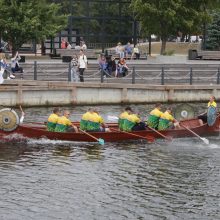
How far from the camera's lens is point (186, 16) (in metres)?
53.4

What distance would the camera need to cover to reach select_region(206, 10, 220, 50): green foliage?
61869mm

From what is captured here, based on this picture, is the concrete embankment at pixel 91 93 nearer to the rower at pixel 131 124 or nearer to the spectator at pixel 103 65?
the spectator at pixel 103 65

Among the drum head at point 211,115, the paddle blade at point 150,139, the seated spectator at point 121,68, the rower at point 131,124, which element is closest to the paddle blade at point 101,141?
the rower at point 131,124

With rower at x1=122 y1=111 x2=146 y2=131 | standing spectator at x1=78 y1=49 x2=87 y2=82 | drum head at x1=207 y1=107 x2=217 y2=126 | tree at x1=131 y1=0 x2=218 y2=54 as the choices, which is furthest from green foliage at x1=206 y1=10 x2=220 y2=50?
rower at x1=122 y1=111 x2=146 y2=131

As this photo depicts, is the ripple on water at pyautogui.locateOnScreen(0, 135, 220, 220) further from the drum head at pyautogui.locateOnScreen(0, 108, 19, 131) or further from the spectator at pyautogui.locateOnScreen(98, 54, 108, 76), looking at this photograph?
the spectator at pyautogui.locateOnScreen(98, 54, 108, 76)

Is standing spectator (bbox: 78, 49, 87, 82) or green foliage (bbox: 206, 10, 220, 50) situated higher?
green foliage (bbox: 206, 10, 220, 50)

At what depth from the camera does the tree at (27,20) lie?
156ft

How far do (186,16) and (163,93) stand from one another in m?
13.4

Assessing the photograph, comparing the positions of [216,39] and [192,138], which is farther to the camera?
[216,39]

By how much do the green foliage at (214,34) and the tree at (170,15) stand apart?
23.4 ft

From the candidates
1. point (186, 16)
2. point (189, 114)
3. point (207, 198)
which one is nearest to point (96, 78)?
point (189, 114)

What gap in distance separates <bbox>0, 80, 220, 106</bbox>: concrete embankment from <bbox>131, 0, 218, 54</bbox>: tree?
36.2ft

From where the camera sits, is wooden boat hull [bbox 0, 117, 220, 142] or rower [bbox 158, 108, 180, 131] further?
rower [bbox 158, 108, 180, 131]

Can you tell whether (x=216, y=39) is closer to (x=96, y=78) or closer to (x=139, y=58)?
(x=139, y=58)
